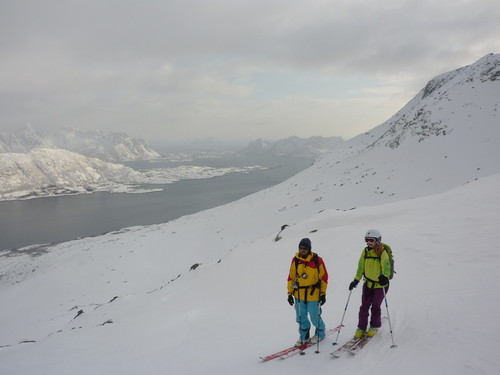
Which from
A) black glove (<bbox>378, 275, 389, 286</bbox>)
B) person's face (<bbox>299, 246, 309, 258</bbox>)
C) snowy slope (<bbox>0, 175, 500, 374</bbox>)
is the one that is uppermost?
person's face (<bbox>299, 246, 309, 258</bbox>)

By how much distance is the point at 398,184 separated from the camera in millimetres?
41156

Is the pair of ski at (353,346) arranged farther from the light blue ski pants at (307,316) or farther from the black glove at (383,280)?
the black glove at (383,280)

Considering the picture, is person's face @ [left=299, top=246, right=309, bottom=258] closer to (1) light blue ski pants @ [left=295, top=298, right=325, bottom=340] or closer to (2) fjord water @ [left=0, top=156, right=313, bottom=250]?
Result: (1) light blue ski pants @ [left=295, top=298, right=325, bottom=340]

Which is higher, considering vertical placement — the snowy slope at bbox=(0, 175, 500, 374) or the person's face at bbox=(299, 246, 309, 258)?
the person's face at bbox=(299, 246, 309, 258)

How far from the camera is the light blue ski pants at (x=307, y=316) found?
7109 millimetres

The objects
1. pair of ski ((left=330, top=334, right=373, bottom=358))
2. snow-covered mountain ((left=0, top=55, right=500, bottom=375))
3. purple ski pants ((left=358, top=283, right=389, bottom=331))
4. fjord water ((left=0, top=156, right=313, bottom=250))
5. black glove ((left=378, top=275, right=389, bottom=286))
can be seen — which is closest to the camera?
snow-covered mountain ((left=0, top=55, right=500, bottom=375))

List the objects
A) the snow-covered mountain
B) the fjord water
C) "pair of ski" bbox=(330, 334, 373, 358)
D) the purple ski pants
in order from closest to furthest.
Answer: the snow-covered mountain < "pair of ski" bbox=(330, 334, 373, 358) < the purple ski pants < the fjord water

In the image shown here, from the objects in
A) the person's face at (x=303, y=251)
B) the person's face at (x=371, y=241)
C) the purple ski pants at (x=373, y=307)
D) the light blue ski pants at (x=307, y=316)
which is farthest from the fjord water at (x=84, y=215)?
the person's face at (x=371, y=241)

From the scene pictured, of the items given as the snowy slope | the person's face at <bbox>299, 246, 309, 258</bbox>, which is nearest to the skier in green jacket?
the snowy slope

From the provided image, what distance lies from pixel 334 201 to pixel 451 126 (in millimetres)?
20788

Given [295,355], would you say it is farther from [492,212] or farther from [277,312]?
[492,212]

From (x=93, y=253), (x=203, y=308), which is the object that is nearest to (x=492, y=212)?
(x=203, y=308)

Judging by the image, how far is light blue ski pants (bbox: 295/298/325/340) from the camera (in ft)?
23.3

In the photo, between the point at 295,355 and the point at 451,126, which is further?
the point at 451,126
